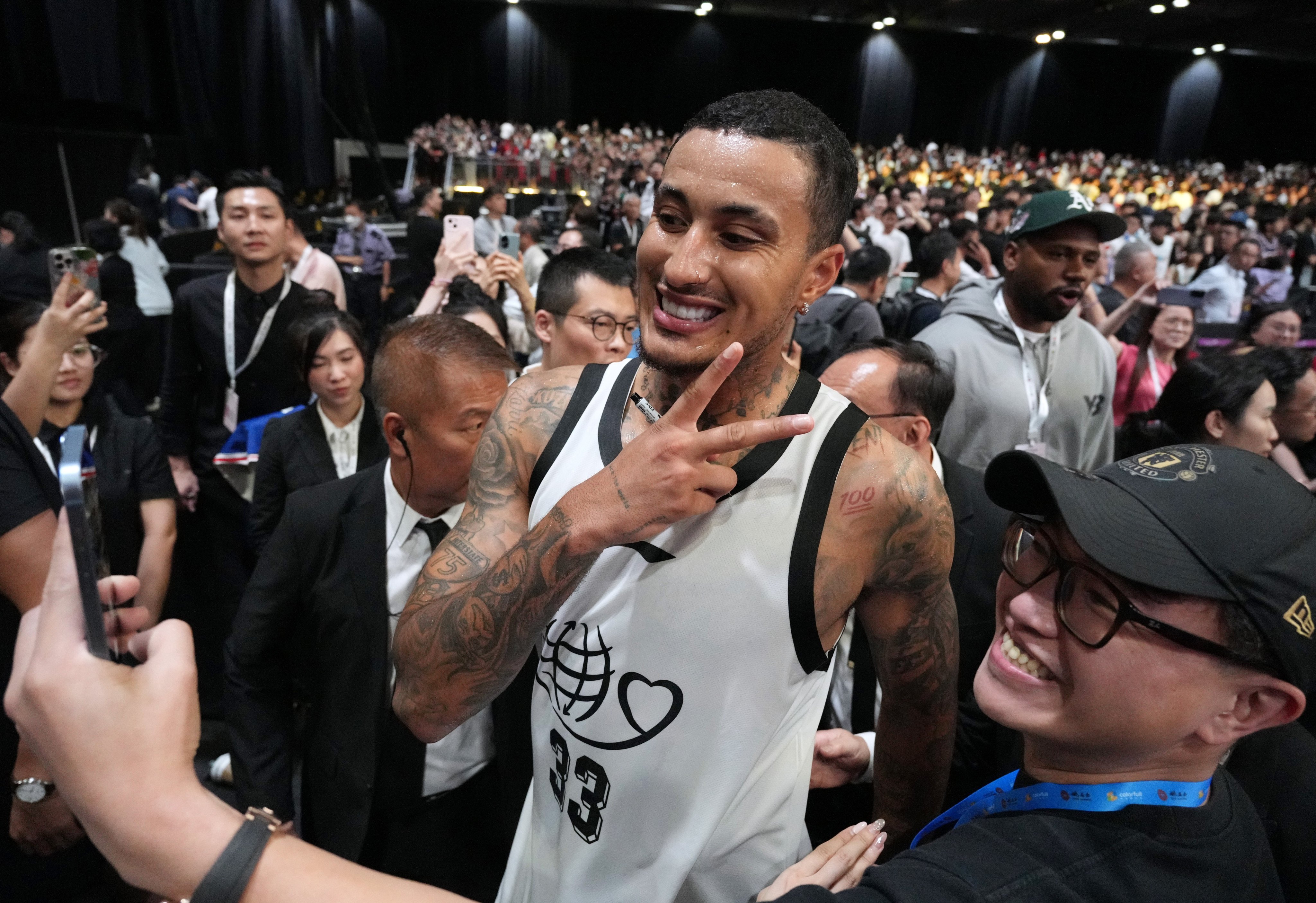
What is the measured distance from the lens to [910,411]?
90.1 inches

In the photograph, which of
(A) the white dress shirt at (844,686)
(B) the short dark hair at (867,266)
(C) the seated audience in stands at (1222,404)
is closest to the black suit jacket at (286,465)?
Result: (A) the white dress shirt at (844,686)

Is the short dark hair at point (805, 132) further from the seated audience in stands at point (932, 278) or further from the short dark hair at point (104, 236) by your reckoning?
the short dark hair at point (104, 236)

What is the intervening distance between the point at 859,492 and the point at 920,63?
31904mm

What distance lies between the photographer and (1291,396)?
3125 millimetres

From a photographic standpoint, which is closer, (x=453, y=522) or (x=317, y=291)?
(x=453, y=522)

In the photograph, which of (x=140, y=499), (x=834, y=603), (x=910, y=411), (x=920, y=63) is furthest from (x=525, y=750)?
(x=920, y=63)

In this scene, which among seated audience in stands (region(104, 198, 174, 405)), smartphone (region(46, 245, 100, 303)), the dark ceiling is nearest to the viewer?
smartphone (region(46, 245, 100, 303))

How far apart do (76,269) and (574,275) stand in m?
1.64

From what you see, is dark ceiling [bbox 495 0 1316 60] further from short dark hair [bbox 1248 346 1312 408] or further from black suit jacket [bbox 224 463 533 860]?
black suit jacket [bbox 224 463 533 860]

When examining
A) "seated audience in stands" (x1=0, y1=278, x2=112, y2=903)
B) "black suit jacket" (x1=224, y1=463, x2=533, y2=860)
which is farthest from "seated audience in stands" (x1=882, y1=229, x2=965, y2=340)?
"seated audience in stands" (x1=0, y1=278, x2=112, y2=903)

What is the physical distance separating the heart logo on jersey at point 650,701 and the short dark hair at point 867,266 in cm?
430

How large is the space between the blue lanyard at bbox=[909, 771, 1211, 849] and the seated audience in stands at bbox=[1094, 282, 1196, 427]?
3.58 m

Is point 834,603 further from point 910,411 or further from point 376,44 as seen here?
point 376,44

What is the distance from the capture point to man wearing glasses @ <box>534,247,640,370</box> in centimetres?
314
